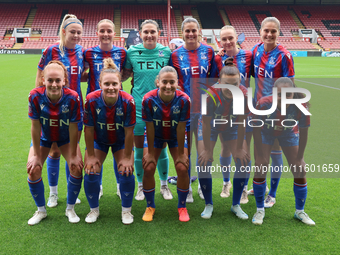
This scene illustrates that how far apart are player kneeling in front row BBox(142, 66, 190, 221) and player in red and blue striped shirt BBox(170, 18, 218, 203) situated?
1.23ft

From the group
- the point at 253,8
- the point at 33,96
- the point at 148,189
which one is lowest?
the point at 148,189

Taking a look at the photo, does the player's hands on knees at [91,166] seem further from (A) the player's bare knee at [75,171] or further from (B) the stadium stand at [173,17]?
(B) the stadium stand at [173,17]

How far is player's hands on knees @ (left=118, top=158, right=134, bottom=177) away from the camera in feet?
9.31

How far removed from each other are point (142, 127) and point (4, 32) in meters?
32.6

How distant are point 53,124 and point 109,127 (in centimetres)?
53

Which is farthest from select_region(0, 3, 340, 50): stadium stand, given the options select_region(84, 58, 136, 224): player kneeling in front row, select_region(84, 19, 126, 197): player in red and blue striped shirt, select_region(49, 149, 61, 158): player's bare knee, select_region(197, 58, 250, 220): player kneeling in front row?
select_region(84, 58, 136, 224): player kneeling in front row

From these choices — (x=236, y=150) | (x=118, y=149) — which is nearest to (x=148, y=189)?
(x=118, y=149)

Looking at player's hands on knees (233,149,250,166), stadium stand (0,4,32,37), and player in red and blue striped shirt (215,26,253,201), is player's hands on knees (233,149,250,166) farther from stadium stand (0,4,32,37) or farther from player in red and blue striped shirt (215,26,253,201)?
stadium stand (0,4,32,37)

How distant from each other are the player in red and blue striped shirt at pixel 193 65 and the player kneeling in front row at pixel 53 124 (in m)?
1.18

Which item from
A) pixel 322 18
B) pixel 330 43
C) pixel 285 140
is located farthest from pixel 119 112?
pixel 322 18

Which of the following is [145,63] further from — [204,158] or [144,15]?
[144,15]

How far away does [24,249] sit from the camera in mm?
2520

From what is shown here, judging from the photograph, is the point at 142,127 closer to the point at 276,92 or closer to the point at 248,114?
the point at 248,114

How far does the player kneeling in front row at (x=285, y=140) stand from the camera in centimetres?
279
